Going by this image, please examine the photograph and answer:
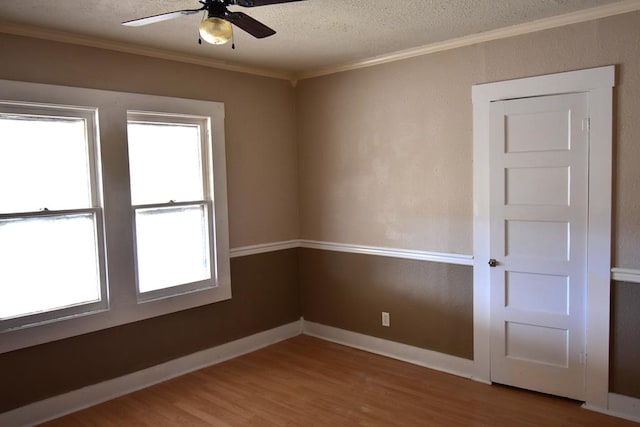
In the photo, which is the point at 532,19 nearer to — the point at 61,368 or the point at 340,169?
the point at 340,169

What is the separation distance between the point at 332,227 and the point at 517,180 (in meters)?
1.77

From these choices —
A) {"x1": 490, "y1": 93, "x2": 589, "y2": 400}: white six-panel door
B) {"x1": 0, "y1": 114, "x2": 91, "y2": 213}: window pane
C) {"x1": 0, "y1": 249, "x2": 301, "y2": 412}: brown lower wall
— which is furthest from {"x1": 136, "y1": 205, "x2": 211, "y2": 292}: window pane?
{"x1": 490, "y1": 93, "x2": 589, "y2": 400}: white six-panel door

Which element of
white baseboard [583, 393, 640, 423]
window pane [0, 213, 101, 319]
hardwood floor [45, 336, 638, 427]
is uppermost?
window pane [0, 213, 101, 319]

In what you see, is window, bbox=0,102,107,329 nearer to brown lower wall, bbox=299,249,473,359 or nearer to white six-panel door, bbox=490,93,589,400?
brown lower wall, bbox=299,249,473,359

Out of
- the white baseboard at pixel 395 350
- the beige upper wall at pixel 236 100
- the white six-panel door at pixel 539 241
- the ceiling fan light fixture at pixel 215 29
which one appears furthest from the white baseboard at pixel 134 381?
the ceiling fan light fixture at pixel 215 29

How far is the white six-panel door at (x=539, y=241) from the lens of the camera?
3141 millimetres

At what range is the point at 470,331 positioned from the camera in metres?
3.68

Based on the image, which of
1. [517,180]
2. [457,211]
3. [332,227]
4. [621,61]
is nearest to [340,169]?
[332,227]

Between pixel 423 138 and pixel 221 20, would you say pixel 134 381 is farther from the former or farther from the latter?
pixel 423 138

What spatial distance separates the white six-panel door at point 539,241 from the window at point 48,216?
9.34 feet

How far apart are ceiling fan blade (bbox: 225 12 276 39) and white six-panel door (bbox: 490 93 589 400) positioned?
5.97 ft

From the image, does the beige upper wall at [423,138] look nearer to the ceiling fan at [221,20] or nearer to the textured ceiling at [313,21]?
the textured ceiling at [313,21]

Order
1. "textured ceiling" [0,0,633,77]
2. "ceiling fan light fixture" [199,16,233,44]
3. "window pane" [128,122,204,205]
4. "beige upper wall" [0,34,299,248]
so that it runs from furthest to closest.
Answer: "window pane" [128,122,204,205], "beige upper wall" [0,34,299,248], "textured ceiling" [0,0,633,77], "ceiling fan light fixture" [199,16,233,44]

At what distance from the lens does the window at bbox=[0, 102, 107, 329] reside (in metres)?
3.01
